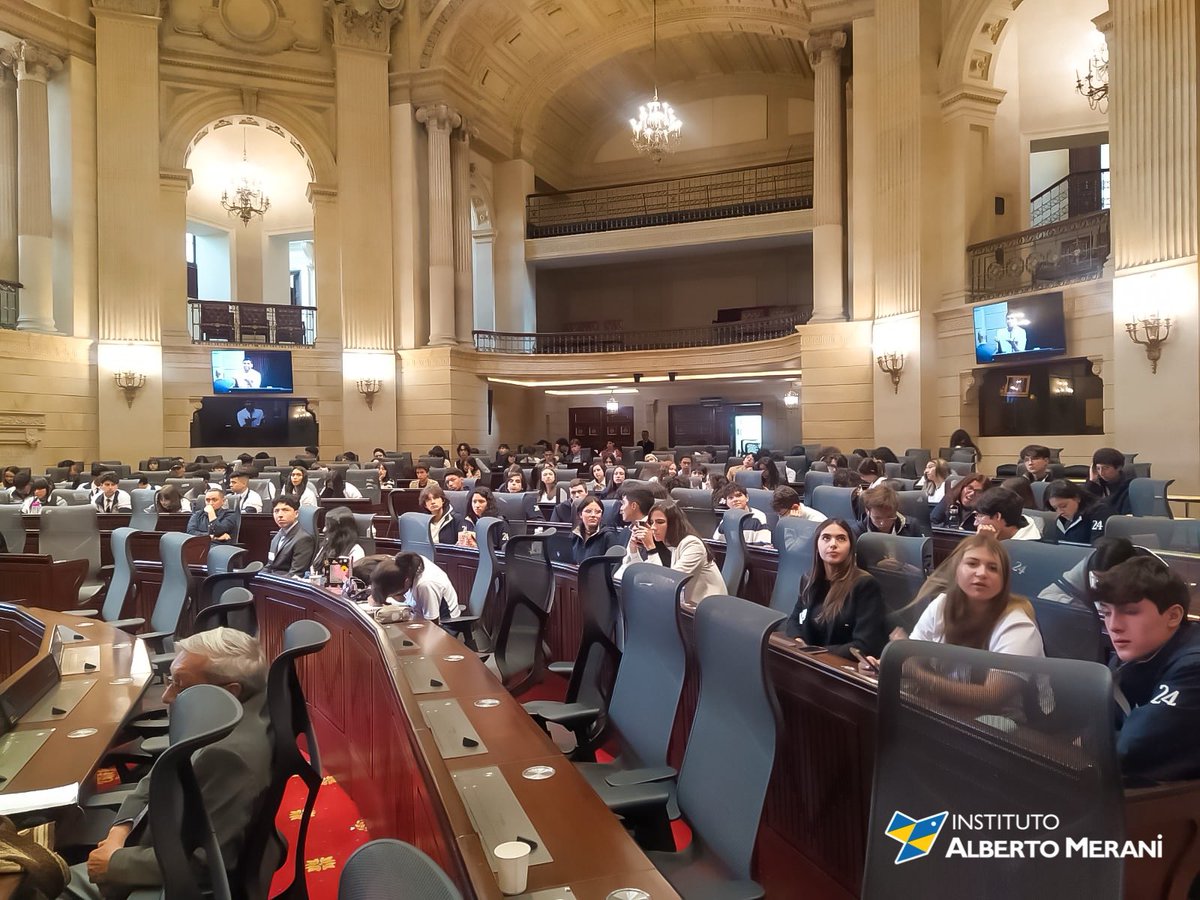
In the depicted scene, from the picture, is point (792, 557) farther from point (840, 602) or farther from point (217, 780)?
point (217, 780)

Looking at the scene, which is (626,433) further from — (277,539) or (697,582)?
(697,582)

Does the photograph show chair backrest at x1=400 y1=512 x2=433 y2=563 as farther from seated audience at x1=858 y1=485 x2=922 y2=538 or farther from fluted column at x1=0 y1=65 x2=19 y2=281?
fluted column at x1=0 y1=65 x2=19 y2=281

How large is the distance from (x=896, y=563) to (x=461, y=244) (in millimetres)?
16356

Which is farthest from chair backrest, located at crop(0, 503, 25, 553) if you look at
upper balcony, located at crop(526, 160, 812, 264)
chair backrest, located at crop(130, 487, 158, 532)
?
upper balcony, located at crop(526, 160, 812, 264)

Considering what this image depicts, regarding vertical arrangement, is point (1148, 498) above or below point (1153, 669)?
above

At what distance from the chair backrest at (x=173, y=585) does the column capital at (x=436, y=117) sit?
577 inches

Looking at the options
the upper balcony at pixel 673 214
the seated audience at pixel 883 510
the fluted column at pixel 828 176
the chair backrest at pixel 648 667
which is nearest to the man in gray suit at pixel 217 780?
the chair backrest at pixel 648 667

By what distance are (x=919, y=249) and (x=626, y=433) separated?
11.5m

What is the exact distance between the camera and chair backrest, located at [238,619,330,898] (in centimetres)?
212

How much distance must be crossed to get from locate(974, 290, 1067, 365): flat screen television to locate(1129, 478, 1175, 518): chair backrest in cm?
556

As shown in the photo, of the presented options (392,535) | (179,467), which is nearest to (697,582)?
(392,535)

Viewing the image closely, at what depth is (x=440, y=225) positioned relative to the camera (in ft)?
59.0

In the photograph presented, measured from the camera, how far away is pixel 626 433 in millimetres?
23453

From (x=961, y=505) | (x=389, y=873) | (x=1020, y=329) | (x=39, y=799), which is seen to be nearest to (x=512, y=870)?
(x=389, y=873)
